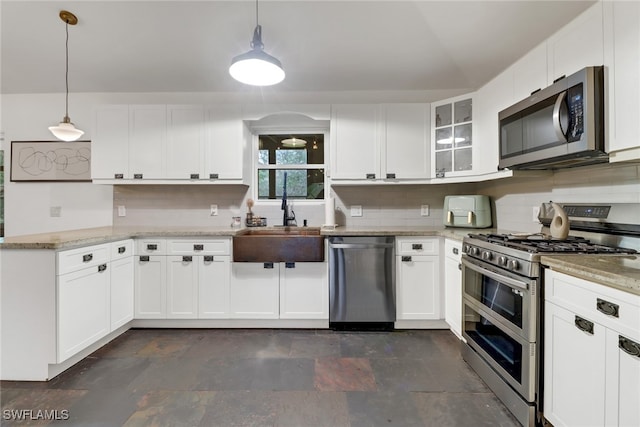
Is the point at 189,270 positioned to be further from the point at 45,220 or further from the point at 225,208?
the point at 45,220

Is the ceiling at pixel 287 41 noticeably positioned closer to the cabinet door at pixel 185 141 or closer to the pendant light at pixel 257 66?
the cabinet door at pixel 185 141

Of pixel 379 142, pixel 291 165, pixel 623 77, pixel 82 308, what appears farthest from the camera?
pixel 291 165

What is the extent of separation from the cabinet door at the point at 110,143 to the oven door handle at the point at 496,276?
309cm

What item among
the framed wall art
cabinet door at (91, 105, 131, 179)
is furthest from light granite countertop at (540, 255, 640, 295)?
the framed wall art

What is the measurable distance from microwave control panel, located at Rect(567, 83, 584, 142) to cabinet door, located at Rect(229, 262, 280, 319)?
2171 mm

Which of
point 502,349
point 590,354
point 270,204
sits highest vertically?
point 270,204

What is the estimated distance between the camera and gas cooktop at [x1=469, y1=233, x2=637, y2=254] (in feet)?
4.78

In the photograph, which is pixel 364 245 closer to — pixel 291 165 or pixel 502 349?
pixel 502 349

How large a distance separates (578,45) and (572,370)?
1646mm

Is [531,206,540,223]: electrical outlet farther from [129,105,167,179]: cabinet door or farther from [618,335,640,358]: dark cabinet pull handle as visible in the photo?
[129,105,167,179]: cabinet door

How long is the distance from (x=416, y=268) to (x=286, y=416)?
5.05 feet

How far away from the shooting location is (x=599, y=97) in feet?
4.71

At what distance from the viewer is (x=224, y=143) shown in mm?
2834

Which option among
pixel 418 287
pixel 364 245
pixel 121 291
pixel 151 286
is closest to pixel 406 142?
pixel 364 245
